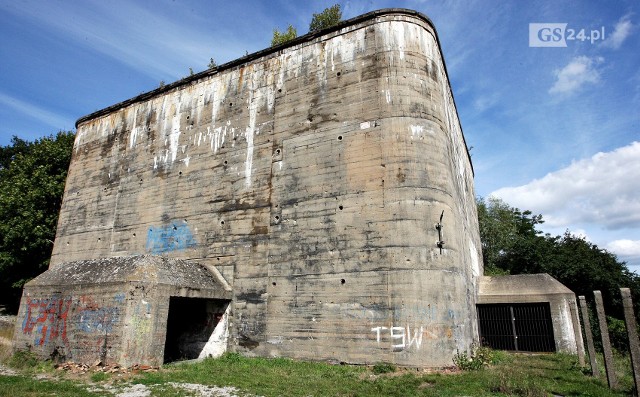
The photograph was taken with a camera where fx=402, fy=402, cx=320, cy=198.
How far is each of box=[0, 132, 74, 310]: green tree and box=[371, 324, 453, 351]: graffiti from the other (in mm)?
17602

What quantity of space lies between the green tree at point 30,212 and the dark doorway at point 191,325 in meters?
11.0

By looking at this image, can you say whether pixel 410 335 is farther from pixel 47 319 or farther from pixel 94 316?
pixel 47 319

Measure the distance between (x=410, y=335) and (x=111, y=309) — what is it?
716 centimetres

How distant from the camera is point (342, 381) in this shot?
27.8ft

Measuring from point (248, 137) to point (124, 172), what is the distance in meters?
6.17

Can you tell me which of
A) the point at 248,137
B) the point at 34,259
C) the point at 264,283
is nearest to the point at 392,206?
the point at 264,283

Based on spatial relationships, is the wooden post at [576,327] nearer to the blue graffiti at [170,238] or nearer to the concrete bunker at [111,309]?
the concrete bunker at [111,309]

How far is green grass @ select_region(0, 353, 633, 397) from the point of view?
24.4ft

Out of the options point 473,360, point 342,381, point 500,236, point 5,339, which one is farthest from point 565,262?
point 5,339

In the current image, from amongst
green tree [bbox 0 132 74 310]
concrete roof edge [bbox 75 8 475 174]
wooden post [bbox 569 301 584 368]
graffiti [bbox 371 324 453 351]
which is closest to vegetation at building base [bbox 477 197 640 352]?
wooden post [bbox 569 301 584 368]

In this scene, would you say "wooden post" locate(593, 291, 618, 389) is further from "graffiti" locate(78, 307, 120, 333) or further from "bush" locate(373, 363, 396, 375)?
"graffiti" locate(78, 307, 120, 333)

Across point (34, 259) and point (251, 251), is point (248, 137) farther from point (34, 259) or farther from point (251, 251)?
point (34, 259)

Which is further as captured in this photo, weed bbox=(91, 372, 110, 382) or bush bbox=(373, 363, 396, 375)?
bush bbox=(373, 363, 396, 375)

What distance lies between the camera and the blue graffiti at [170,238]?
13805 millimetres
